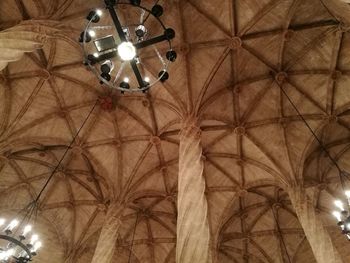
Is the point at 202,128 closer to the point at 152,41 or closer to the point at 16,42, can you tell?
the point at 16,42

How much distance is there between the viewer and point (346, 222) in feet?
32.4

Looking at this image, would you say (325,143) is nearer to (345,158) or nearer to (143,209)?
(345,158)

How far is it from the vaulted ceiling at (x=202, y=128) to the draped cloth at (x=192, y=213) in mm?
4648

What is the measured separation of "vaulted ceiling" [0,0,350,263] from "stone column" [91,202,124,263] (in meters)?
1.24

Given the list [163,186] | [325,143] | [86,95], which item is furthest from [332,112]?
Result: [86,95]

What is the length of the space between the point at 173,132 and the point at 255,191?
5.70 meters

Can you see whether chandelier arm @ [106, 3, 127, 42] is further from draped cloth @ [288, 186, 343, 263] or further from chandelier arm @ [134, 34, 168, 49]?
draped cloth @ [288, 186, 343, 263]

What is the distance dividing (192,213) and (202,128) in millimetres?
9156

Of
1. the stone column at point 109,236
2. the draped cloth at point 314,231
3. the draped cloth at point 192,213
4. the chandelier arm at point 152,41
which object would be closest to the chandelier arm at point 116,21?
the chandelier arm at point 152,41

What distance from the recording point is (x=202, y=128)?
16.6 metres

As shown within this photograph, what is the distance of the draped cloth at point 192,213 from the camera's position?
685 centimetres

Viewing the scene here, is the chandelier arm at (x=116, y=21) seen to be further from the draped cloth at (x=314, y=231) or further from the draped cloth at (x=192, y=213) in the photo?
the draped cloth at (x=314, y=231)

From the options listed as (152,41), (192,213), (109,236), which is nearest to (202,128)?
(109,236)

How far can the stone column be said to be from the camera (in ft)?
41.7
